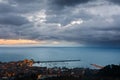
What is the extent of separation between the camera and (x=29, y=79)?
43656 mm

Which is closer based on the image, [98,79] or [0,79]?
[98,79]

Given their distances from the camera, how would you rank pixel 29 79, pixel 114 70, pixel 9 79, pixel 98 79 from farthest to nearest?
pixel 9 79 → pixel 114 70 → pixel 29 79 → pixel 98 79

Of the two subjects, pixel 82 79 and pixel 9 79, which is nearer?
pixel 82 79

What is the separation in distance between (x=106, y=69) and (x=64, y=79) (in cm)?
983

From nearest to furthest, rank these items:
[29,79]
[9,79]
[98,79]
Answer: [98,79]
[29,79]
[9,79]

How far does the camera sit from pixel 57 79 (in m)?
44.5

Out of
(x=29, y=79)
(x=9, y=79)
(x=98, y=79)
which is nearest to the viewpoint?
(x=98, y=79)

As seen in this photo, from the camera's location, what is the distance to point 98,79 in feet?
133

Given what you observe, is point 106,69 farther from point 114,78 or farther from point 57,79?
point 57,79

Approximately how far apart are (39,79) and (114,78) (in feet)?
42.2

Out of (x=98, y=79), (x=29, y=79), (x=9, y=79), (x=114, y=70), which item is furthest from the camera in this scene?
(x=9, y=79)

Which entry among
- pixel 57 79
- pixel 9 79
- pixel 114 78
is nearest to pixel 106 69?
pixel 114 78

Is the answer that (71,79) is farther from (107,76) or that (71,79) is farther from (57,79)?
(107,76)

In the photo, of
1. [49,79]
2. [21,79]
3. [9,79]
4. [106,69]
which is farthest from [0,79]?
[106,69]
